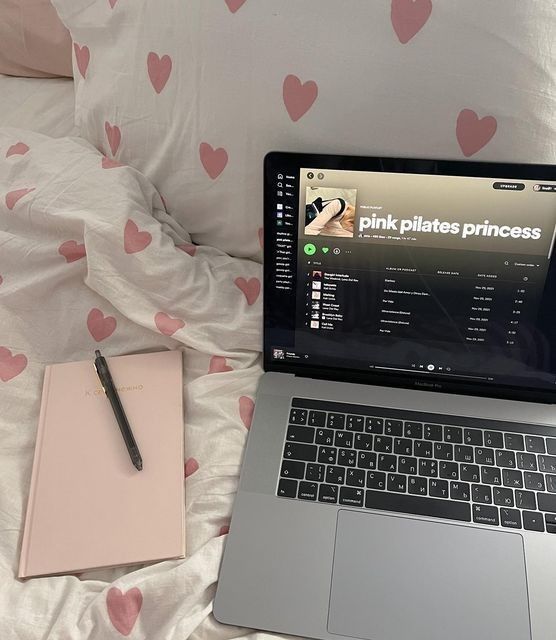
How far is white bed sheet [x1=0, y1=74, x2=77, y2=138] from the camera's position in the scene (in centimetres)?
102

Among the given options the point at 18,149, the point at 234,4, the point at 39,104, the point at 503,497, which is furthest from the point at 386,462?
the point at 39,104

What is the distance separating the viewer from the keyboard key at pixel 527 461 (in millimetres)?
696

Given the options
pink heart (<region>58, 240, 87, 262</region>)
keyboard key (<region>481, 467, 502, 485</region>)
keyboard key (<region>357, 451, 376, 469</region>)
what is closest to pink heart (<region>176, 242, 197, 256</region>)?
pink heart (<region>58, 240, 87, 262</region>)

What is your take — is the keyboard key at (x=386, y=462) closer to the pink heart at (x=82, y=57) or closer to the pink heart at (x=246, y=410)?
the pink heart at (x=246, y=410)

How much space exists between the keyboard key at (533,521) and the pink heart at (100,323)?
51 cm

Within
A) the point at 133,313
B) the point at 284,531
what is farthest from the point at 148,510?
the point at 133,313

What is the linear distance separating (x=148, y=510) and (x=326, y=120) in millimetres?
456

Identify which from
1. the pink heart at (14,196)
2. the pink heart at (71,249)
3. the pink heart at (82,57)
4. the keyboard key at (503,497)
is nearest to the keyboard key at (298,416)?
the keyboard key at (503,497)

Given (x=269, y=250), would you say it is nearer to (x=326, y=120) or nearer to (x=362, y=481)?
(x=326, y=120)

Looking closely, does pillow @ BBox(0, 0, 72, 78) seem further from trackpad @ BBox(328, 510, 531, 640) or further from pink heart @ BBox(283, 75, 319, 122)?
trackpad @ BBox(328, 510, 531, 640)

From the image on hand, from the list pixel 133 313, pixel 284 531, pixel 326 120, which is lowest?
pixel 284 531

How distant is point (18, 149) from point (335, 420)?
552 mm

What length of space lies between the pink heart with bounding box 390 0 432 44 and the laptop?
14 centimetres

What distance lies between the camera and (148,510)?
0.67 metres
